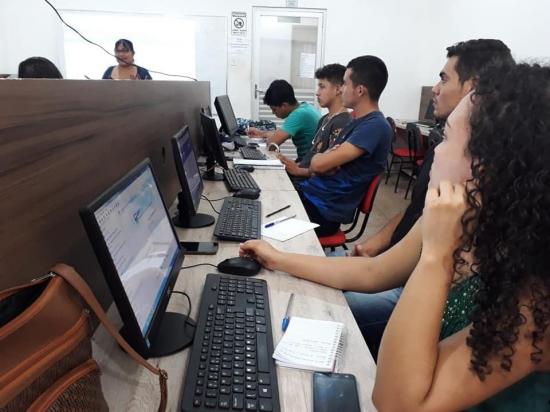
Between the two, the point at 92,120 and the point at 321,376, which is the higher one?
the point at 92,120

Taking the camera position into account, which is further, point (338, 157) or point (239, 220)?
point (338, 157)

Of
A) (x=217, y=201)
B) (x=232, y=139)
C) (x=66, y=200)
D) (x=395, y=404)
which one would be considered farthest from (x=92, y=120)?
(x=232, y=139)

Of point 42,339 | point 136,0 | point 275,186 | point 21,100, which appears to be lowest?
point 275,186

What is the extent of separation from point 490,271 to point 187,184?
97 centimetres

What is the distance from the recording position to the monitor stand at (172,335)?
870 millimetres

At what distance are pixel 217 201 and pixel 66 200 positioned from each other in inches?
48.9

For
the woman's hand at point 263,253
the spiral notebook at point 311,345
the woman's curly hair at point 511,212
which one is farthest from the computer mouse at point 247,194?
the woman's curly hair at point 511,212

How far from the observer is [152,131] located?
1.44m

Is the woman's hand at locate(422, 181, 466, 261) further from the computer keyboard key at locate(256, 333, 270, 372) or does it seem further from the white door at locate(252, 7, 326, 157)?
the white door at locate(252, 7, 326, 157)

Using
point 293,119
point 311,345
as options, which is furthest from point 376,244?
point 293,119

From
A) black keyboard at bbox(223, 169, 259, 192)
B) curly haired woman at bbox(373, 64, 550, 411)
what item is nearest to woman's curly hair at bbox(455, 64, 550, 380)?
curly haired woman at bbox(373, 64, 550, 411)

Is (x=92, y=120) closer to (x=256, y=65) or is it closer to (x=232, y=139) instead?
(x=232, y=139)

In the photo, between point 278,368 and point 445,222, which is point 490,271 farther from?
point 278,368

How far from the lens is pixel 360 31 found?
5848 mm
